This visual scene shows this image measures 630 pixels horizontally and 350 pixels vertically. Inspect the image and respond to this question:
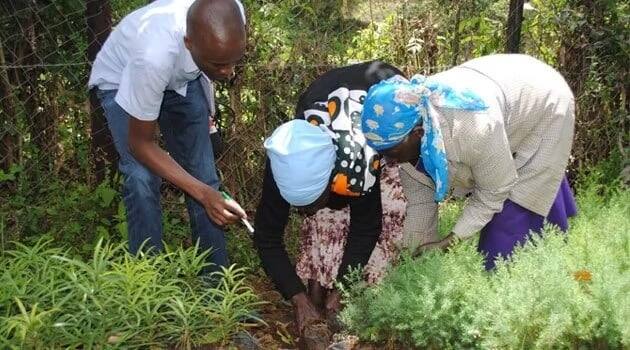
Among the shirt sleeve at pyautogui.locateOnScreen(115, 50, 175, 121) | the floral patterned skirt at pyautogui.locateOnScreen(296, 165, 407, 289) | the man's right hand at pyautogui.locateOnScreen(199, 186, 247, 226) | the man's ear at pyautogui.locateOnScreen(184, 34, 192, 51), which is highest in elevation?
the man's ear at pyautogui.locateOnScreen(184, 34, 192, 51)

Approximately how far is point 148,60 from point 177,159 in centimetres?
74

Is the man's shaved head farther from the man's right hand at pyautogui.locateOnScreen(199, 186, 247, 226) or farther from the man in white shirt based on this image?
the man's right hand at pyautogui.locateOnScreen(199, 186, 247, 226)

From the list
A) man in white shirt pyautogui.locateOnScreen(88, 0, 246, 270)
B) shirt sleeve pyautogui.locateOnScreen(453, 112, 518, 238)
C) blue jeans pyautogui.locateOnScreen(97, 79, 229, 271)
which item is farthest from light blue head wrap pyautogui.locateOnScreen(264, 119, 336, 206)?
blue jeans pyautogui.locateOnScreen(97, 79, 229, 271)

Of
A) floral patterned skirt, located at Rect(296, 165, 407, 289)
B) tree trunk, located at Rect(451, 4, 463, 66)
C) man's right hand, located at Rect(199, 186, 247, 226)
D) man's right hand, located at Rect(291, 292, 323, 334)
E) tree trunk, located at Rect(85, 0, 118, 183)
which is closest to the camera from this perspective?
man's right hand, located at Rect(199, 186, 247, 226)

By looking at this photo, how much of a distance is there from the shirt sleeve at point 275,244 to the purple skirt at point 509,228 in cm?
85

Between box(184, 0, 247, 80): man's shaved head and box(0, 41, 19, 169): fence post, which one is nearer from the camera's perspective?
box(184, 0, 247, 80): man's shaved head

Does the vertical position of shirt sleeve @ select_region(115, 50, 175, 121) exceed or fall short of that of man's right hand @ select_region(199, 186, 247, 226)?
it exceeds it

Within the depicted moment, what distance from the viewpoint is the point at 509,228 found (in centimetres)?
374

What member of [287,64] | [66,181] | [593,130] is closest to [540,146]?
[287,64]

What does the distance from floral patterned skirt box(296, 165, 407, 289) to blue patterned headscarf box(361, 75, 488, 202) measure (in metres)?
0.58

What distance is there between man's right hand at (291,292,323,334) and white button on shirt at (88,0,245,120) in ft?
3.34

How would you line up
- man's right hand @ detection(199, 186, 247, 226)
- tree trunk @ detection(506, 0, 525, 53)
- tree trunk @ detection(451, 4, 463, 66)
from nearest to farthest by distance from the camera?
man's right hand @ detection(199, 186, 247, 226)
tree trunk @ detection(506, 0, 525, 53)
tree trunk @ detection(451, 4, 463, 66)

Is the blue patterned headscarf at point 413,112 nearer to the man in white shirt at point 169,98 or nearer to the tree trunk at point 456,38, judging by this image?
the man in white shirt at point 169,98

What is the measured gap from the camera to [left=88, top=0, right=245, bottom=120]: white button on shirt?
3336 millimetres
